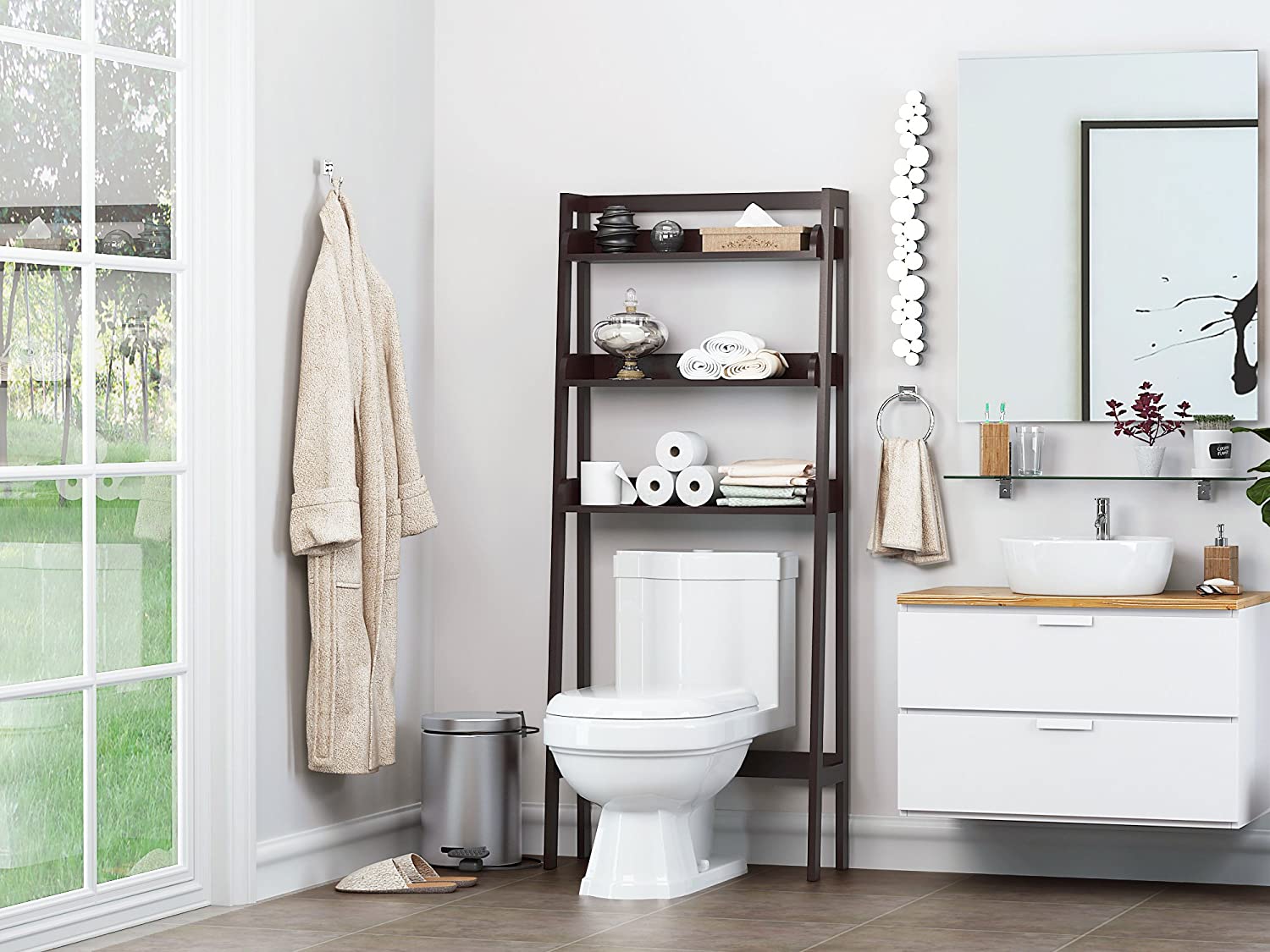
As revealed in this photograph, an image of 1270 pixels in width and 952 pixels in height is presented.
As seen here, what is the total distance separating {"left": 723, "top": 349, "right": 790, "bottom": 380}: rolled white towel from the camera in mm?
4500

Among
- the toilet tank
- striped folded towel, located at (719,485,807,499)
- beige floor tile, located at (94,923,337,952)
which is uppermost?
striped folded towel, located at (719,485,807,499)

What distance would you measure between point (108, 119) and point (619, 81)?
59.7 inches

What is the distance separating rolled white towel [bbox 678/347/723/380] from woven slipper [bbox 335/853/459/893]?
1372mm

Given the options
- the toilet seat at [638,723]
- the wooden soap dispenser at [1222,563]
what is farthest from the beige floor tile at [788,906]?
the wooden soap dispenser at [1222,563]

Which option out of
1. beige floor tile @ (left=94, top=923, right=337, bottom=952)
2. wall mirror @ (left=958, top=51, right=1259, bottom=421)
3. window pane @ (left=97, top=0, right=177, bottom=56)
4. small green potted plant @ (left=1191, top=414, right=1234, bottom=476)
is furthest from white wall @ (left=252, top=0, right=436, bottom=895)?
small green potted plant @ (left=1191, top=414, right=1234, bottom=476)

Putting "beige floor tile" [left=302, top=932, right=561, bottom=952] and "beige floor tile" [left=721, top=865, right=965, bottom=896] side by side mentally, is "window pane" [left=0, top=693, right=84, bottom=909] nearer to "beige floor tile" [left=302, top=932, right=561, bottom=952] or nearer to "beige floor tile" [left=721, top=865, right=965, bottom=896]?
"beige floor tile" [left=302, top=932, right=561, bottom=952]

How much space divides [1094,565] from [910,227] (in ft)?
3.32

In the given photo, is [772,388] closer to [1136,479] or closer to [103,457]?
[1136,479]

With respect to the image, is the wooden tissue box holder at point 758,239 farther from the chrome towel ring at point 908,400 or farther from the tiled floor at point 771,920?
the tiled floor at point 771,920

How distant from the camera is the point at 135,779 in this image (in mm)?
3848

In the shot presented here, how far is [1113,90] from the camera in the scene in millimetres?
4422

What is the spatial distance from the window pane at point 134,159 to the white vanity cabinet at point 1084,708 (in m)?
1.88

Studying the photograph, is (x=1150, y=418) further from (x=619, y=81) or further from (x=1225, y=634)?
(x=619, y=81)

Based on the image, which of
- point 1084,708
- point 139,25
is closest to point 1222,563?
point 1084,708
